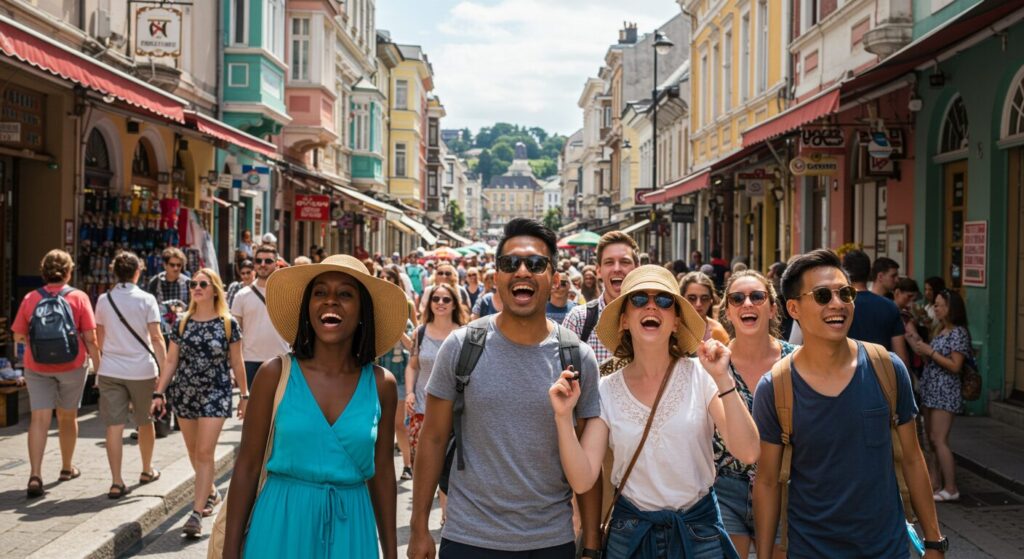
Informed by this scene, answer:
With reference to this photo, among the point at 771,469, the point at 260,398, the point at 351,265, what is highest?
the point at 351,265

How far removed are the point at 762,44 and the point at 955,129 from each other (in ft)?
36.7

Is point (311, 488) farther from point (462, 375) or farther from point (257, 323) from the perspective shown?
point (257, 323)

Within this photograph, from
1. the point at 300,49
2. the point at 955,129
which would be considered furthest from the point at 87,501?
the point at 300,49

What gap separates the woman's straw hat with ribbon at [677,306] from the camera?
4051mm

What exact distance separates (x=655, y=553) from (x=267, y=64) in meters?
20.8

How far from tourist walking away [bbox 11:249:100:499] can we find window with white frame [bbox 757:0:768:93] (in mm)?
18235

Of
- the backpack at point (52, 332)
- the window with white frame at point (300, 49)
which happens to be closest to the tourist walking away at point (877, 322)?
the backpack at point (52, 332)

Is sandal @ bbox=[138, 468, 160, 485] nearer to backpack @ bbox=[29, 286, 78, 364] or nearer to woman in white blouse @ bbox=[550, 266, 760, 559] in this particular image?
backpack @ bbox=[29, 286, 78, 364]

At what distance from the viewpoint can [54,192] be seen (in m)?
14.3

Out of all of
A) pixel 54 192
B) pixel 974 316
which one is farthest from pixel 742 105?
pixel 54 192

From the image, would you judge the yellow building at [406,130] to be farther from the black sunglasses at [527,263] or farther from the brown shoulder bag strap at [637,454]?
the brown shoulder bag strap at [637,454]

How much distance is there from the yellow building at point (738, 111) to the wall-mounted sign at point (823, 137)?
3.34 metres

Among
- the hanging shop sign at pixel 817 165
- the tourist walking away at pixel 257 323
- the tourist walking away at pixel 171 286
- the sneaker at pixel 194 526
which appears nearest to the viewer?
the sneaker at pixel 194 526

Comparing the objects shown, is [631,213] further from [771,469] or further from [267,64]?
[771,469]
